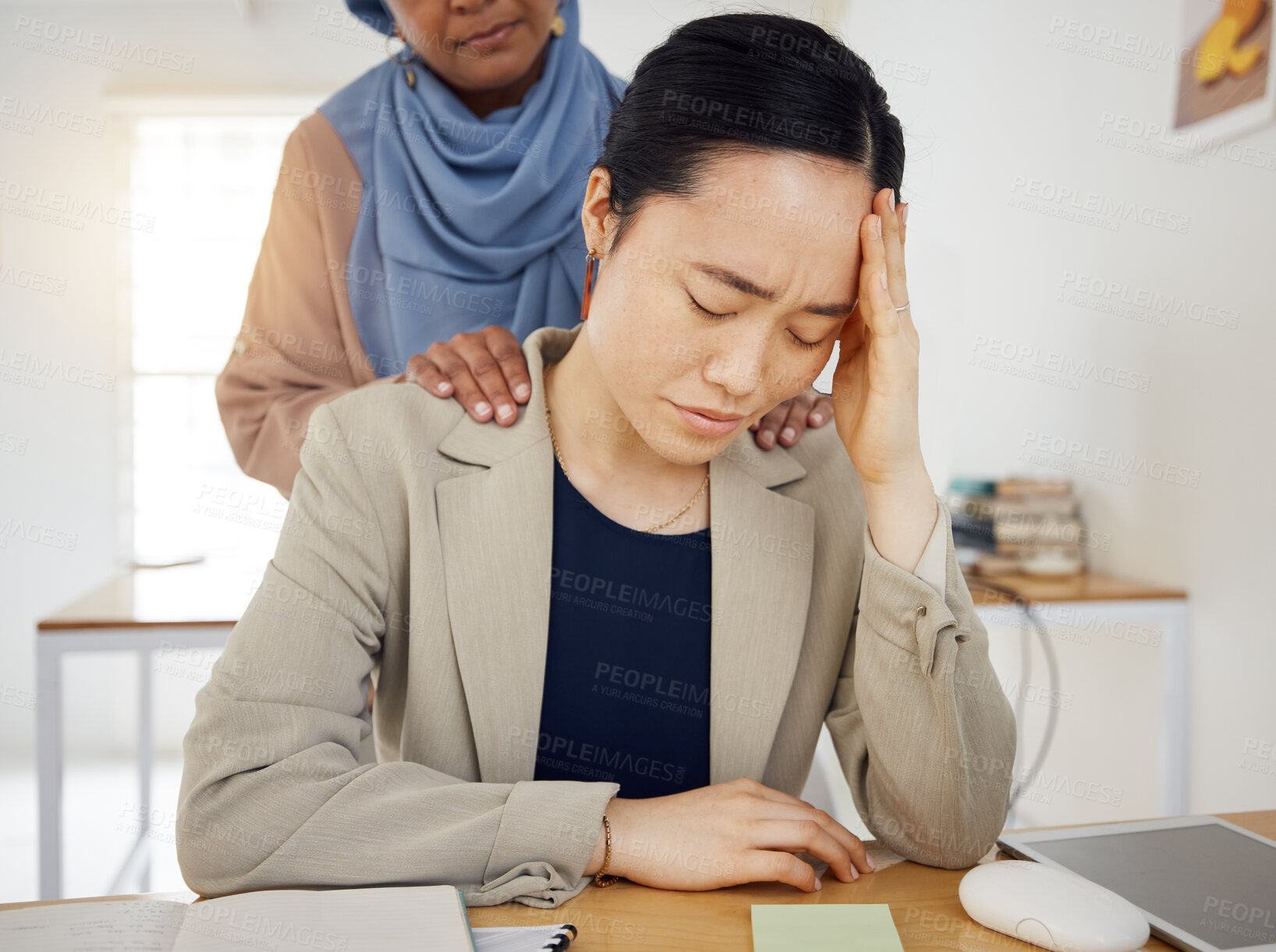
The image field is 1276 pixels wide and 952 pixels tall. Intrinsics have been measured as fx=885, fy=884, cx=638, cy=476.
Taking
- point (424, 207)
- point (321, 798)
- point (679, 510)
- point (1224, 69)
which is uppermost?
point (1224, 69)

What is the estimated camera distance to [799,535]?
103 centimetres

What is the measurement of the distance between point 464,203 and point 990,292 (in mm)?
1451

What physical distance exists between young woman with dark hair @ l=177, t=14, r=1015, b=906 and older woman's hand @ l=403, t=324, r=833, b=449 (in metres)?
0.03

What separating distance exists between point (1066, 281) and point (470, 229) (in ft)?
4.39

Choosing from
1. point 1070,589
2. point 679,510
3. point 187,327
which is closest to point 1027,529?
point 1070,589

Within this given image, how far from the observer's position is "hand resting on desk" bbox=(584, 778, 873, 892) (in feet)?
2.37

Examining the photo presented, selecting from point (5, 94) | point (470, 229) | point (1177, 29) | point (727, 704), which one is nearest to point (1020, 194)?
point (1177, 29)

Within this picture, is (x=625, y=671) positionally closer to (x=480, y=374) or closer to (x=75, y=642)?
(x=480, y=374)

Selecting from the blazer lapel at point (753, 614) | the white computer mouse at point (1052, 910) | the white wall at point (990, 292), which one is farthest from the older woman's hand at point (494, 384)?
the white wall at point (990, 292)

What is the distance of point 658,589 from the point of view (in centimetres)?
102

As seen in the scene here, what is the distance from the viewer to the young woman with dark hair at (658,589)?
0.74 metres

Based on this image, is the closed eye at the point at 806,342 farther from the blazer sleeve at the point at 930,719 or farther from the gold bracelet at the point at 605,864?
the gold bracelet at the point at 605,864

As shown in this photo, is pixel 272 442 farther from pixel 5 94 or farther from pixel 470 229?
pixel 5 94

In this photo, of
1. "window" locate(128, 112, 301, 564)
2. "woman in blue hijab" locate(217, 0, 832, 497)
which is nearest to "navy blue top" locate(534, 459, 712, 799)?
"woman in blue hijab" locate(217, 0, 832, 497)
